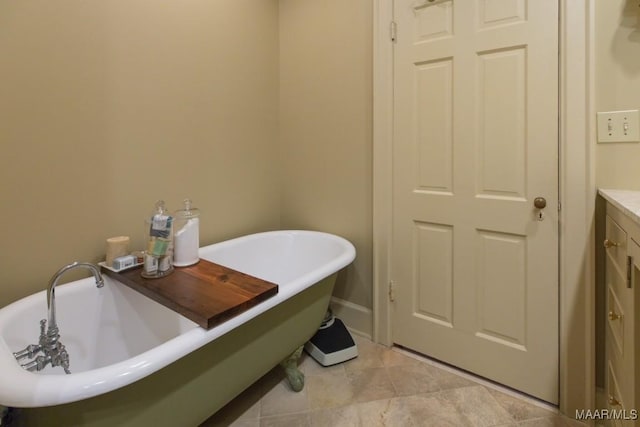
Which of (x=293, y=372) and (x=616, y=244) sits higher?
(x=616, y=244)

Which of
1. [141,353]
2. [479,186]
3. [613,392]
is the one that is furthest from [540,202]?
[141,353]

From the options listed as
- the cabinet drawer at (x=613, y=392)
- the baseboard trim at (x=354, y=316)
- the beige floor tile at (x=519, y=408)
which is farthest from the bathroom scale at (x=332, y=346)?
the cabinet drawer at (x=613, y=392)

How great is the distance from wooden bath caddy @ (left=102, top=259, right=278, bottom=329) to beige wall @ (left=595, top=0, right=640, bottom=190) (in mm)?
1416

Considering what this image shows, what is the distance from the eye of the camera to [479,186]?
1610 millimetres

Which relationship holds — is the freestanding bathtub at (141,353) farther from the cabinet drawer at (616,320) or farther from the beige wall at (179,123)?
the cabinet drawer at (616,320)

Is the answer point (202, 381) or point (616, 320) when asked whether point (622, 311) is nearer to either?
point (616, 320)

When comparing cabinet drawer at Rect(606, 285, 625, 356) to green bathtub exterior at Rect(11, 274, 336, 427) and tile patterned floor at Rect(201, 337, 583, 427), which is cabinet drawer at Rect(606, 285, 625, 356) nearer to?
tile patterned floor at Rect(201, 337, 583, 427)

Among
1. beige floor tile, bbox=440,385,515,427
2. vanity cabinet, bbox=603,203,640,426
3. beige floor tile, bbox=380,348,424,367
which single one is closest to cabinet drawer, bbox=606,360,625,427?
vanity cabinet, bbox=603,203,640,426

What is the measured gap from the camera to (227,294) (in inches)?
46.0

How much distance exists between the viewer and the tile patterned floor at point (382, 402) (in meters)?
1.42

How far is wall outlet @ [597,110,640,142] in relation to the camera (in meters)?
1.27

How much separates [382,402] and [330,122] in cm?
159

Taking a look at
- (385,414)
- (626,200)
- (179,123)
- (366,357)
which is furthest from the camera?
(366,357)

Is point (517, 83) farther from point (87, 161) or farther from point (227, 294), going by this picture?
point (87, 161)
